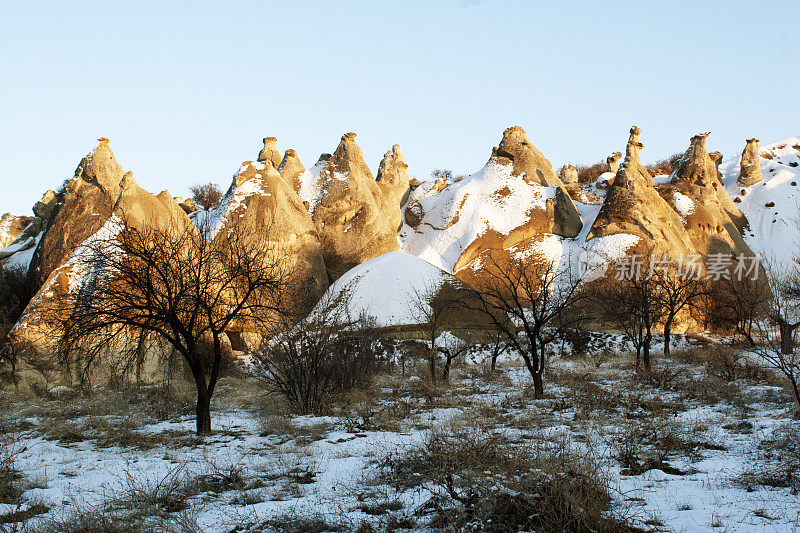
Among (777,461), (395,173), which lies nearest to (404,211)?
(395,173)

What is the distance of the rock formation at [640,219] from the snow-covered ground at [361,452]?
19.8 metres

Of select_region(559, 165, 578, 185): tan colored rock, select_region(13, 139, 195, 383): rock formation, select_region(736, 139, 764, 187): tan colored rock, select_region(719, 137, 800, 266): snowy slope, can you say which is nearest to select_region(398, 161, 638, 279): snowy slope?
select_region(559, 165, 578, 185): tan colored rock

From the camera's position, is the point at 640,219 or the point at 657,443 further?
the point at 640,219

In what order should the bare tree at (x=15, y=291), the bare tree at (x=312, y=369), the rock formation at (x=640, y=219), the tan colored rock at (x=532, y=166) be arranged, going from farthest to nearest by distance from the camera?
the tan colored rock at (x=532, y=166)
the rock formation at (x=640, y=219)
the bare tree at (x=15, y=291)
the bare tree at (x=312, y=369)

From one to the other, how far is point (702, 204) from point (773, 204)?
9751 mm

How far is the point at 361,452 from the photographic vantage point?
7305mm

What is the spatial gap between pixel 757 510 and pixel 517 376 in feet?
41.6

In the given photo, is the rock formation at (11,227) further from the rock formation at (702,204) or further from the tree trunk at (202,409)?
the rock formation at (702,204)

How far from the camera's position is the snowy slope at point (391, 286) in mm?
24047

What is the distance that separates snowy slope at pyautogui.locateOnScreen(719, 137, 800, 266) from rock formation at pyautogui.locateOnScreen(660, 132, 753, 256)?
6.43ft

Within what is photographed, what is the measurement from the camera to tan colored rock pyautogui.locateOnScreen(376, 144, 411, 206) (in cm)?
4331

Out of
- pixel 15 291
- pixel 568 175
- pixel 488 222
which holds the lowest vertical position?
pixel 15 291

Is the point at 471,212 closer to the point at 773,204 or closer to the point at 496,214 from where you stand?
the point at 496,214

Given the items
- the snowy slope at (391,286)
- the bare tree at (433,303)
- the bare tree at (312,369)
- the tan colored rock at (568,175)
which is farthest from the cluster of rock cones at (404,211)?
the bare tree at (312,369)
